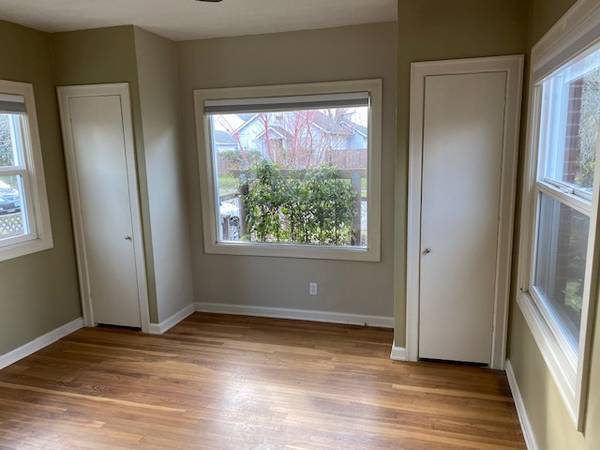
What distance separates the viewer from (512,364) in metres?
2.87

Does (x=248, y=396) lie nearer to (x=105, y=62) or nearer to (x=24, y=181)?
(x=24, y=181)

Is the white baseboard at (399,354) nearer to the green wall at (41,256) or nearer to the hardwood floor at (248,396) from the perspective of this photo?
the hardwood floor at (248,396)

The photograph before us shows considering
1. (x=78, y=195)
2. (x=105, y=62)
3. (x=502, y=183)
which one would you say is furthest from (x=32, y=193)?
(x=502, y=183)

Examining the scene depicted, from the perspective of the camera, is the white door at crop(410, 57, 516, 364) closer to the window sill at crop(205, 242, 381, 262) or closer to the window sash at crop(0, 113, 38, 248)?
the window sill at crop(205, 242, 381, 262)

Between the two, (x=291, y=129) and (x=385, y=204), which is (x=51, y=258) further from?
(x=385, y=204)

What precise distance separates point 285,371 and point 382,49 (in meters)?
2.50

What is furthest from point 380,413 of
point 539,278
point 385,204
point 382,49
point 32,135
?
point 32,135

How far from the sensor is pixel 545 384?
204cm

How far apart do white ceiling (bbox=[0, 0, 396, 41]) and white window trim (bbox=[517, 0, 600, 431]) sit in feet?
3.90

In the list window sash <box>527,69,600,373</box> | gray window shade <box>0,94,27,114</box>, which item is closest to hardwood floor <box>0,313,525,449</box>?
window sash <box>527,69,600,373</box>

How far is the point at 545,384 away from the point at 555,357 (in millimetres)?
243

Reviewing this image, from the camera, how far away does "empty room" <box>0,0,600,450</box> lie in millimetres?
2377

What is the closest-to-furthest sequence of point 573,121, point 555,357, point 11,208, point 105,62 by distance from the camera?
1. point 555,357
2. point 573,121
3. point 11,208
4. point 105,62

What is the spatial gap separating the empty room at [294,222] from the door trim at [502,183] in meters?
0.01
